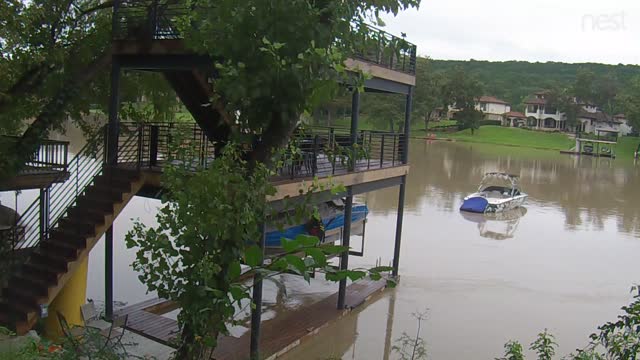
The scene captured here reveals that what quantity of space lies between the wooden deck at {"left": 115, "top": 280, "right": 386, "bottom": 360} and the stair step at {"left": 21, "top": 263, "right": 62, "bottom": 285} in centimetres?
174

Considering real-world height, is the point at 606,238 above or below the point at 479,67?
below

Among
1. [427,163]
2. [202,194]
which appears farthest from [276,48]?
[427,163]

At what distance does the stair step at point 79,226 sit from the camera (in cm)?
938

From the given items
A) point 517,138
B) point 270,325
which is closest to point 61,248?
point 270,325

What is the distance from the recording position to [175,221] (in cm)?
323

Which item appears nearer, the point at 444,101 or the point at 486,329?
the point at 486,329

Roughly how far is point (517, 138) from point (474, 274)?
6608 centimetres

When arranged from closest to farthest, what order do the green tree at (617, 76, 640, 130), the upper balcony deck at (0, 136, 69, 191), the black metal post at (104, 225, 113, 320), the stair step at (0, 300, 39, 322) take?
the stair step at (0, 300, 39, 322) < the black metal post at (104, 225, 113, 320) < the upper balcony deck at (0, 136, 69, 191) < the green tree at (617, 76, 640, 130)

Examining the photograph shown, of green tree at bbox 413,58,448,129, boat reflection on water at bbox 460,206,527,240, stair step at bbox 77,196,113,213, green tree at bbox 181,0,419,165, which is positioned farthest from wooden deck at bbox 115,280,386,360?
green tree at bbox 413,58,448,129

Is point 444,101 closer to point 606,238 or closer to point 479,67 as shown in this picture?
point 606,238

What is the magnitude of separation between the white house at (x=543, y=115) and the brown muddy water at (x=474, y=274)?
6342 centimetres

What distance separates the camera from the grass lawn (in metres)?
76.1

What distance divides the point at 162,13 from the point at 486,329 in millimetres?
9306

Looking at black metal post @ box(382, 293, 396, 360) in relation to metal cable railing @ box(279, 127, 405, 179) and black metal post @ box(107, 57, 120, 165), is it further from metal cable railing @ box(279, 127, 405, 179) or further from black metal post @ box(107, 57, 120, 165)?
black metal post @ box(107, 57, 120, 165)
